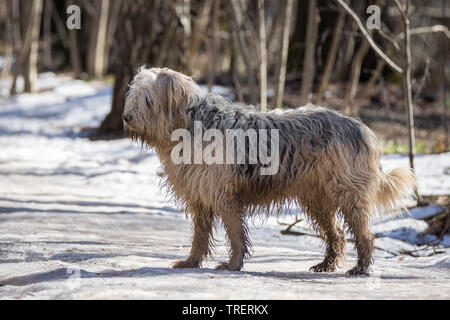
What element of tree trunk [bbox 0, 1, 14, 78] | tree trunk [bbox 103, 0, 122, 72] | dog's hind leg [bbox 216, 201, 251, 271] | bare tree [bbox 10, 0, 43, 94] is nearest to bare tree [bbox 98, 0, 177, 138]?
bare tree [bbox 10, 0, 43, 94]

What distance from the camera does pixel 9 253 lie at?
7043 millimetres

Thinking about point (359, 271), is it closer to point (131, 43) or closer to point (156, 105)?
point (156, 105)

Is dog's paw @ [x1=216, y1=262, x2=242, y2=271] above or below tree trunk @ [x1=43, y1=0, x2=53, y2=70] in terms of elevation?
below

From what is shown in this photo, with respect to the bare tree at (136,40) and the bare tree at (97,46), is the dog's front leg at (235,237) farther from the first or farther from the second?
the bare tree at (97,46)

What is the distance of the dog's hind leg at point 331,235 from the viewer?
7.16 meters

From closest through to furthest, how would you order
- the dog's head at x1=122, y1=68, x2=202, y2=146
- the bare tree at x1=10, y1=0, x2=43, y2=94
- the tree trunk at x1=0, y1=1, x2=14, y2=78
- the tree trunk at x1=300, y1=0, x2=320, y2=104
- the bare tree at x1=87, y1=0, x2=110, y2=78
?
the dog's head at x1=122, y1=68, x2=202, y2=146, the tree trunk at x1=300, y1=0, x2=320, y2=104, the bare tree at x1=10, y1=0, x2=43, y2=94, the tree trunk at x1=0, y1=1, x2=14, y2=78, the bare tree at x1=87, y1=0, x2=110, y2=78

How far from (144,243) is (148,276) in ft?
7.05

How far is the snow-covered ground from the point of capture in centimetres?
554

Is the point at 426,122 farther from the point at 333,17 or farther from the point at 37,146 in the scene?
the point at 37,146

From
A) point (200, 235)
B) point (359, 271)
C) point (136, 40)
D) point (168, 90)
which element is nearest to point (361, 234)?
point (359, 271)

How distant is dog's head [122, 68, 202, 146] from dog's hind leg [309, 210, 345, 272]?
162cm

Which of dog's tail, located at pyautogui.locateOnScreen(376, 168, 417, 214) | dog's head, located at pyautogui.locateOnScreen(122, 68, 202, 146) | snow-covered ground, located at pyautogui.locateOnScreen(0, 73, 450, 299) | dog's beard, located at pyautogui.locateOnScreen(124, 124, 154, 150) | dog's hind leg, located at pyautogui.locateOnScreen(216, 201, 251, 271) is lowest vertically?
snow-covered ground, located at pyautogui.locateOnScreen(0, 73, 450, 299)

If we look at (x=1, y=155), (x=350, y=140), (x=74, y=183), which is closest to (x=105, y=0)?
(x=1, y=155)

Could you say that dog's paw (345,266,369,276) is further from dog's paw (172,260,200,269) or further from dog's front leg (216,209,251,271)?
dog's paw (172,260,200,269)
